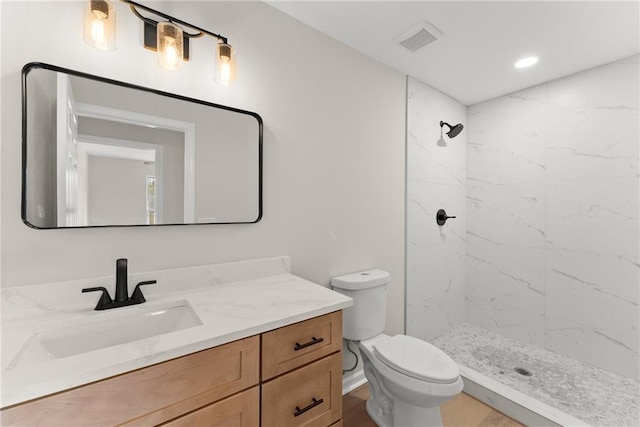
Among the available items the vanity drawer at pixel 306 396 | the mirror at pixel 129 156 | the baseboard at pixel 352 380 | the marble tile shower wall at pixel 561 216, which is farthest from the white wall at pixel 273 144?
the marble tile shower wall at pixel 561 216

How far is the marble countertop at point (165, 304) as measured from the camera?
0.69 m

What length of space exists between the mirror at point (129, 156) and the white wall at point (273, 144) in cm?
5

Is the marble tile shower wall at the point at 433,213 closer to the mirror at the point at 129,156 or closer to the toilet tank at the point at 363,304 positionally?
the toilet tank at the point at 363,304

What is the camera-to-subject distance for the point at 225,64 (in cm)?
134

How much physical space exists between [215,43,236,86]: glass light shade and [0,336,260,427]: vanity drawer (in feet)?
3.79

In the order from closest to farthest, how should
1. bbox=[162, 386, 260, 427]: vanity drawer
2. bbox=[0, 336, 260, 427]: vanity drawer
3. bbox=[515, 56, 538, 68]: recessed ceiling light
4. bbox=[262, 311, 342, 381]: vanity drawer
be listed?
bbox=[0, 336, 260, 427]: vanity drawer < bbox=[162, 386, 260, 427]: vanity drawer < bbox=[262, 311, 342, 381]: vanity drawer < bbox=[515, 56, 538, 68]: recessed ceiling light

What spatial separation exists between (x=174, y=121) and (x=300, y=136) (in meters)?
0.68

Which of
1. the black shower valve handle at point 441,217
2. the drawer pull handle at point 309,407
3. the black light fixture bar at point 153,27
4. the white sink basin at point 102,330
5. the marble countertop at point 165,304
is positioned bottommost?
the drawer pull handle at point 309,407

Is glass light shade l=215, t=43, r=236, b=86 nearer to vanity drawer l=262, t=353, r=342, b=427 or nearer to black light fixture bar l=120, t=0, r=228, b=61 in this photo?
black light fixture bar l=120, t=0, r=228, b=61

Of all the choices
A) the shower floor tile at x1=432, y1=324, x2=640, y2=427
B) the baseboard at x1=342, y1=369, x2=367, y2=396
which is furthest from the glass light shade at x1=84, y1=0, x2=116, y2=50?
the shower floor tile at x1=432, y1=324, x2=640, y2=427

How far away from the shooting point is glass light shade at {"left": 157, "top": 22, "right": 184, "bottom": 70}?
117 centimetres

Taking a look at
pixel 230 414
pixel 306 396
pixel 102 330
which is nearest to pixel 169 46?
pixel 102 330

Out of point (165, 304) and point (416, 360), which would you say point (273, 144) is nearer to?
point (165, 304)

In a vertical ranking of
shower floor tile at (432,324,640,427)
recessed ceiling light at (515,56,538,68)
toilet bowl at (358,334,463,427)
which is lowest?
shower floor tile at (432,324,640,427)
